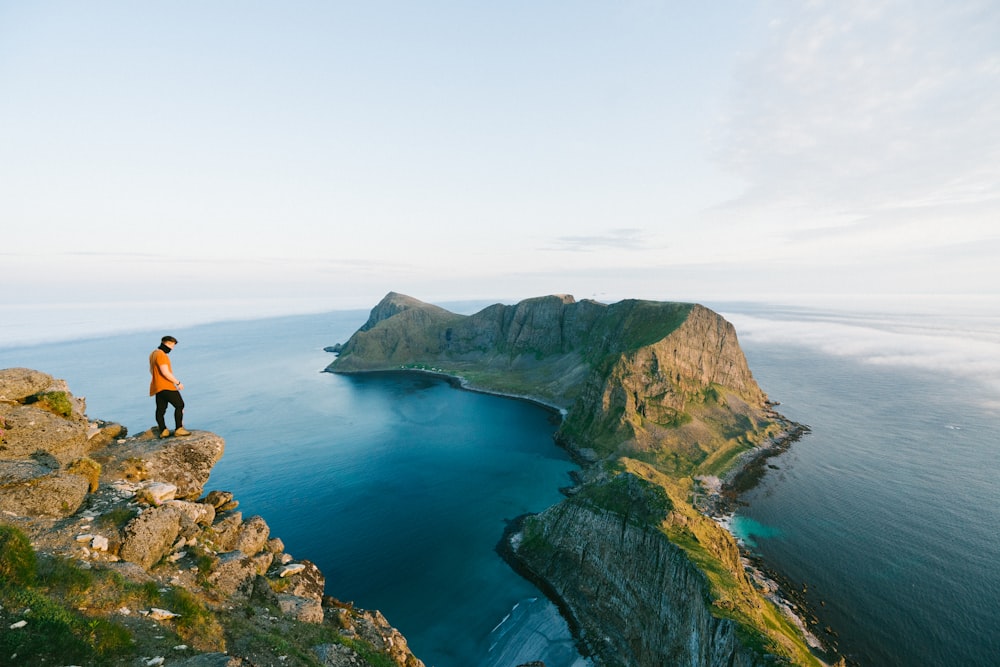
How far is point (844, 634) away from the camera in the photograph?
44.6 m

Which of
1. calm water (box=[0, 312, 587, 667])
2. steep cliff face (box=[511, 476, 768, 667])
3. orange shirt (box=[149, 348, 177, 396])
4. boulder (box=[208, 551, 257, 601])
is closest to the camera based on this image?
boulder (box=[208, 551, 257, 601])

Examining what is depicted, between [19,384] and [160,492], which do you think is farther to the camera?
[19,384]

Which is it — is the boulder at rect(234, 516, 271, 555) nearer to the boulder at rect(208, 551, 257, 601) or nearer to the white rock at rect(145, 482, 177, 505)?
the boulder at rect(208, 551, 257, 601)

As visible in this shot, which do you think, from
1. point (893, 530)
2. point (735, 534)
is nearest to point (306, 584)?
point (735, 534)

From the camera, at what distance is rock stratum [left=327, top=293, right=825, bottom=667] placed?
1406 inches

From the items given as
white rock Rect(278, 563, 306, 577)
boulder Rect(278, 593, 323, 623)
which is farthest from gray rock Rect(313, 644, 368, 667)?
white rock Rect(278, 563, 306, 577)

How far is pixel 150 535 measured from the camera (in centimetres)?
1498

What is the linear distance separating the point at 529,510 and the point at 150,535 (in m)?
63.3

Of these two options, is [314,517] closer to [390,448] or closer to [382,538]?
[382,538]

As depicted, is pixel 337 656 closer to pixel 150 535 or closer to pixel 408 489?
pixel 150 535

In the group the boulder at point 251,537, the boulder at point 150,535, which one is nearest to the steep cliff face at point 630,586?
the boulder at point 251,537

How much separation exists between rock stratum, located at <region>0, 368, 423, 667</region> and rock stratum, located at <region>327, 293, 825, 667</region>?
29.2 metres

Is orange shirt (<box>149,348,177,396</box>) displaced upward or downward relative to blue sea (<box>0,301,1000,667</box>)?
upward

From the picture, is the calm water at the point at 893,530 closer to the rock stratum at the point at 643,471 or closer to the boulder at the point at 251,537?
the rock stratum at the point at 643,471
